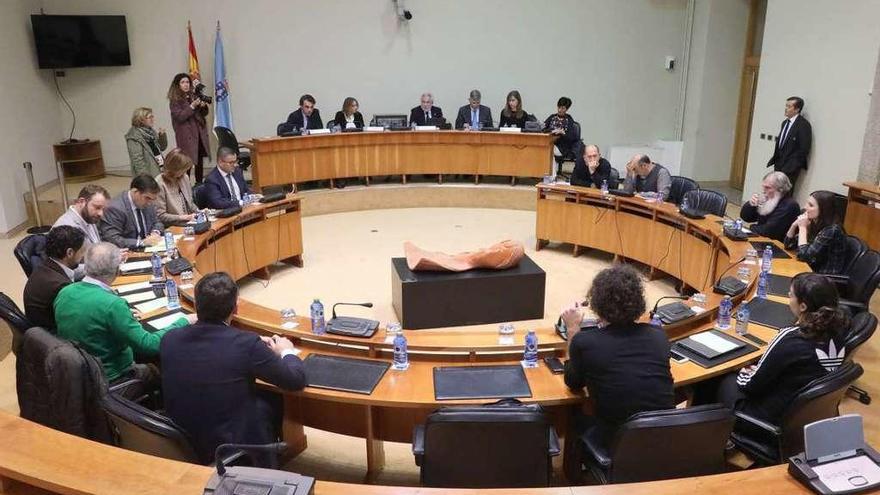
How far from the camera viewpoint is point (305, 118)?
368 inches

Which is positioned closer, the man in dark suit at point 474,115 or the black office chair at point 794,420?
the black office chair at point 794,420

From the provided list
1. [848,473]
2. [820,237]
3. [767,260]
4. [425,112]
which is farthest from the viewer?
[425,112]

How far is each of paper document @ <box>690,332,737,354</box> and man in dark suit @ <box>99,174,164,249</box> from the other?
4.10m

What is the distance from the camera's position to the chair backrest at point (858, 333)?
304cm

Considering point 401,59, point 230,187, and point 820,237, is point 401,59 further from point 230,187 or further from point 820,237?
point 820,237

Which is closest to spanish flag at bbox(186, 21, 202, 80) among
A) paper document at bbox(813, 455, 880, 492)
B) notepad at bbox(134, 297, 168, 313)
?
notepad at bbox(134, 297, 168, 313)

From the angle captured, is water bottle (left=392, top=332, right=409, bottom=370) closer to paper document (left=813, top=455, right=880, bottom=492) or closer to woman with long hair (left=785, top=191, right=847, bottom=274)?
paper document (left=813, top=455, right=880, bottom=492)

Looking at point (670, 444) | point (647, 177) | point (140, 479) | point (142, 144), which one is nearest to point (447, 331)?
point (670, 444)

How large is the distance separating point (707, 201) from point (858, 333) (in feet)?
11.0

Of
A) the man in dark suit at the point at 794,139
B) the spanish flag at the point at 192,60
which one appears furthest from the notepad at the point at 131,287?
the man in dark suit at the point at 794,139

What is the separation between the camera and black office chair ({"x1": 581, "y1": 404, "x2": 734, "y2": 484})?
8.12 ft

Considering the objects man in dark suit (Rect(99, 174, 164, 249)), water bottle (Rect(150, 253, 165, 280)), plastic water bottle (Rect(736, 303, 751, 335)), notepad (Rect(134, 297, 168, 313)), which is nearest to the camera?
plastic water bottle (Rect(736, 303, 751, 335))

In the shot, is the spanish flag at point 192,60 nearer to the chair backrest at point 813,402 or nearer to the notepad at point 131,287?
the notepad at point 131,287

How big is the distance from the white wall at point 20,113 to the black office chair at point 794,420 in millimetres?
8215
